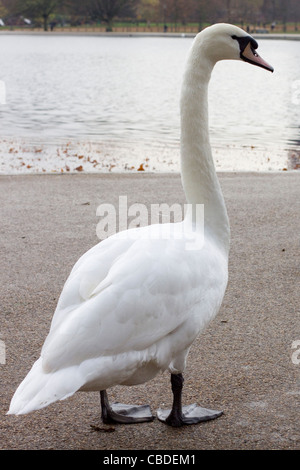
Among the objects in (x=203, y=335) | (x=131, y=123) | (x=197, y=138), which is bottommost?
(x=203, y=335)

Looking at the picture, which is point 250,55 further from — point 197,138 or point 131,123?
point 131,123

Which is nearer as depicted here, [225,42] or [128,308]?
[128,308]

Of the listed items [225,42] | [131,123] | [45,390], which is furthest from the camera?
[131,123]

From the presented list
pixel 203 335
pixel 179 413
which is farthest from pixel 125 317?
pixel 203 335

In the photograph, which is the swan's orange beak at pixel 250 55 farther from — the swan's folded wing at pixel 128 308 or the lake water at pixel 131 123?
the lake water at pixel 131 123

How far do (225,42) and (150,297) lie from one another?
1.26m

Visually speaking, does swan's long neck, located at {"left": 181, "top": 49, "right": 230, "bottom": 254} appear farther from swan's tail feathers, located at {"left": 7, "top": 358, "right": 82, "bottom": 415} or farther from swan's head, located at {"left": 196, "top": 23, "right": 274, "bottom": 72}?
swan's tail feathers, located at {"left": 7, "top": 358, "right": 82, "bottom": 415}

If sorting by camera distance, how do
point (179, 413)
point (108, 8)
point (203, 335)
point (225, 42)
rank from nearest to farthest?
point (179, 413), point (225, 42), point (203, 335), point (108, 8)

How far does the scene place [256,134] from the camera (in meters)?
16.8

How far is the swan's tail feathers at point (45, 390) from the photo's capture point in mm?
2287

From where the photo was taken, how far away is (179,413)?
290 cm

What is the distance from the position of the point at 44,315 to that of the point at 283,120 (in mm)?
16569

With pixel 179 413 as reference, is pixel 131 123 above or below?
above

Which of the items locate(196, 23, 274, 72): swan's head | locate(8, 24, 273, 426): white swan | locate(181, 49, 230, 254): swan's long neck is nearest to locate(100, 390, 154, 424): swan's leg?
locate(8, 24, 273, 426): white swan
